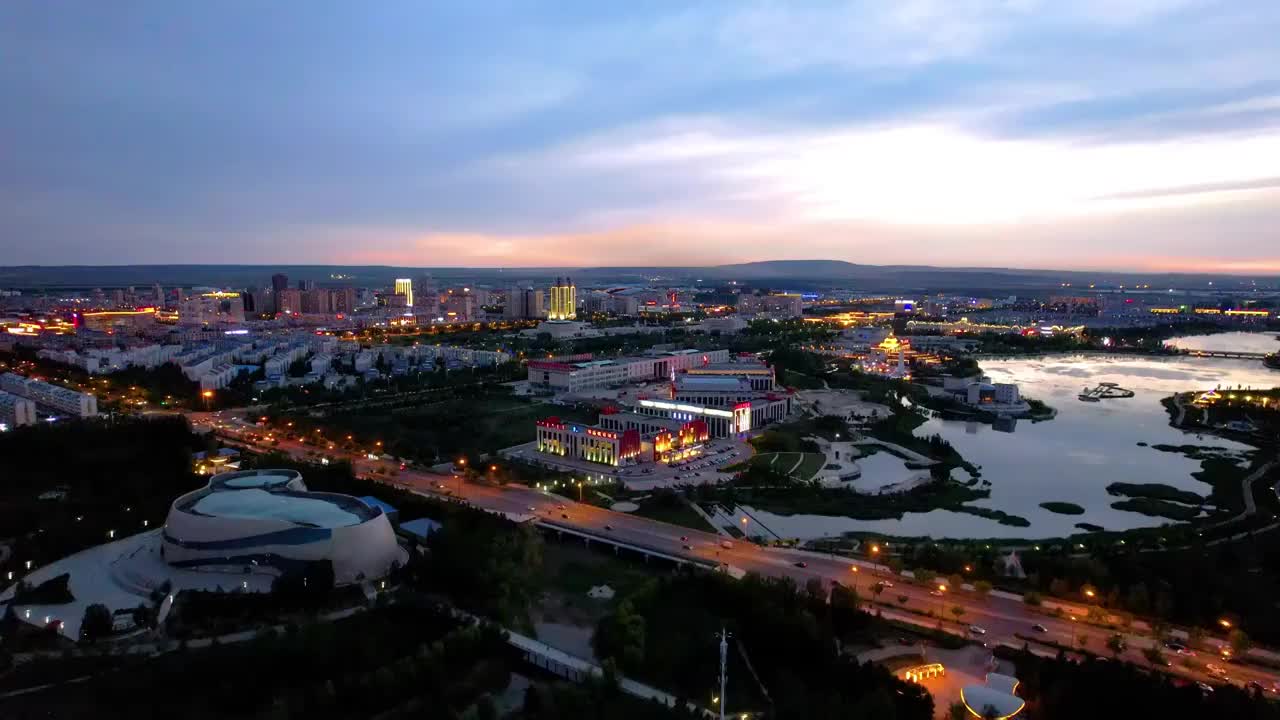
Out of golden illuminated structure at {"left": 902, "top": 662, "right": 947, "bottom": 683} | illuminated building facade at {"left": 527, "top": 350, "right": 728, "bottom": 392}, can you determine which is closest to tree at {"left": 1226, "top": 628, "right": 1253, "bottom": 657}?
golden illuminated structure at {"left": 902, "top": 662, "right": 947, "bottom": 683}

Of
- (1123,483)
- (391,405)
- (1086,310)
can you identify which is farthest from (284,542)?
(1086,310)

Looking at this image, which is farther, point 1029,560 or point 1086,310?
point 1086,310

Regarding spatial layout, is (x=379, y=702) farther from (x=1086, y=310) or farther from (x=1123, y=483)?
(x=1086, y=310)

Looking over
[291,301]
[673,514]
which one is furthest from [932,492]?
[291,301]

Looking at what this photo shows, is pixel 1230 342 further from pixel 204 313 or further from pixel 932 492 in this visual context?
pixel 204 313

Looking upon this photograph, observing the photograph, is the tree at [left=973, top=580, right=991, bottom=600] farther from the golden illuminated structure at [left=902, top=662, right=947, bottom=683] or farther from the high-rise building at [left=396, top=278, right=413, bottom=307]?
the high-rise building at [left=396, top=278, right=413, bottom=307]
